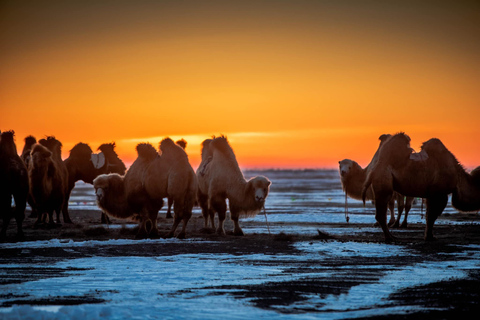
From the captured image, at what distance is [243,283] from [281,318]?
203 cm

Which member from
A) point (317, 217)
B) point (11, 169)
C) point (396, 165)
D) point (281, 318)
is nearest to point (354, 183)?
point (396, 165)

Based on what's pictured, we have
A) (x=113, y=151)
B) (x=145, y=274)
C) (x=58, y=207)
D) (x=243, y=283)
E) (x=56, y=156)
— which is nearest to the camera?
(x=243, y=283)

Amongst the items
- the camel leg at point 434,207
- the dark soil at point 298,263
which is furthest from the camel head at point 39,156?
the camel leg at point 434,207

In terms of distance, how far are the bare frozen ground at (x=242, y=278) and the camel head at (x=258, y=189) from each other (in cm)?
125

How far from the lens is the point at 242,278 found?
8406 millimetres

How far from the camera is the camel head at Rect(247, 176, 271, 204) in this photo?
15.1 meters

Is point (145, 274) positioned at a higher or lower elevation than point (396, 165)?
lower

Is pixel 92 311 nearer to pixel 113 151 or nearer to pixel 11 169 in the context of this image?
pixel 11 169

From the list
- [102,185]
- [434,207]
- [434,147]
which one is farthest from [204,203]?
[434,147]

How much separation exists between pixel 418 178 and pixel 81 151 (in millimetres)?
14399

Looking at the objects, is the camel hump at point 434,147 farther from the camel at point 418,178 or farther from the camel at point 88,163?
the camel at point 88,163

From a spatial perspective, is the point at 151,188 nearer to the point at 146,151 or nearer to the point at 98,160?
the point at 146,151

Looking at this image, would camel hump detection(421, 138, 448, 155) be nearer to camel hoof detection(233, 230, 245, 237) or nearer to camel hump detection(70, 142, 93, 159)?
camel hoof detection(233, 230, 245, 237)

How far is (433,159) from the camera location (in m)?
14.2
